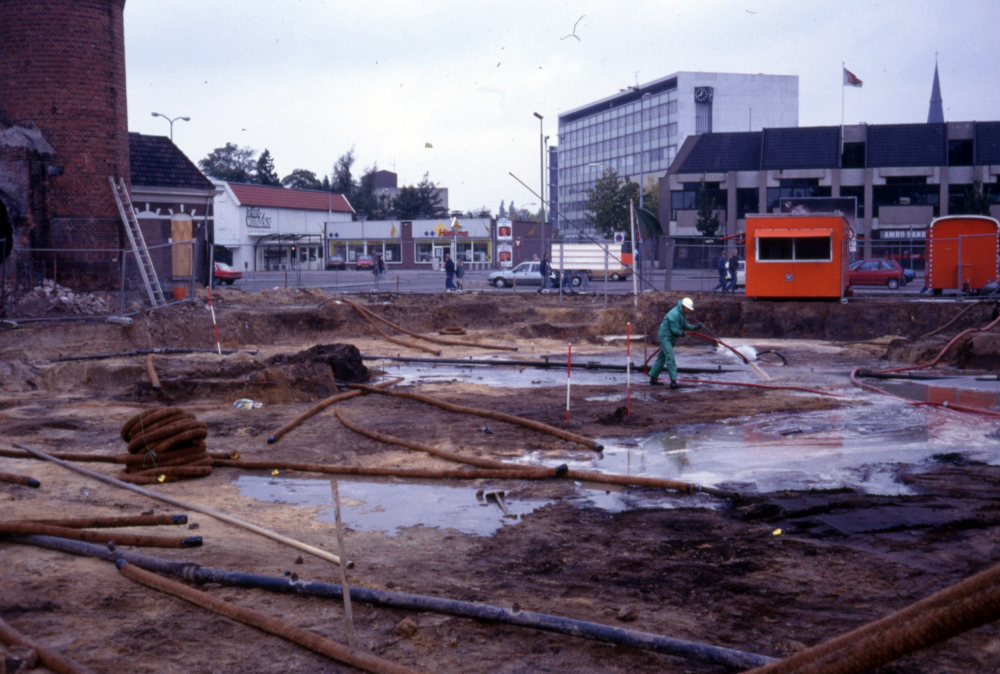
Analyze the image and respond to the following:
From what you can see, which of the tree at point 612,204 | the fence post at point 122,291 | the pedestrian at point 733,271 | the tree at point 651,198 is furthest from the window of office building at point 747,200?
the fence post at point 122,291

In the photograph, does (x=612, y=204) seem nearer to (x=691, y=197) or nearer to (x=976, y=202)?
(x=691, y=197)

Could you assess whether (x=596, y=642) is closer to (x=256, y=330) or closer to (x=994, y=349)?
(x=994, y=349)

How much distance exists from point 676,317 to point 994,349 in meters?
7.33

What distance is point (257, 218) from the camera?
70875mm

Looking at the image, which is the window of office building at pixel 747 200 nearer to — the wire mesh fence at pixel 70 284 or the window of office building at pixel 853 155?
the window of office building at pixel 853 155

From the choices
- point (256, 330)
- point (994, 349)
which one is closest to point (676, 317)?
point (994, 349)

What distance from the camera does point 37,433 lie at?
11.9 meters

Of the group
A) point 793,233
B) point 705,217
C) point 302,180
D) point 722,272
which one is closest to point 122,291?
point 793,233

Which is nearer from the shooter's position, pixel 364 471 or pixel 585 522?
pixel 585 522

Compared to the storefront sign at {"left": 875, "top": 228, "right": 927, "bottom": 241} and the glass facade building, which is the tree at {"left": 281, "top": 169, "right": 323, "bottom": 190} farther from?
the storefront sign at {"left": 875, "top": 228, "right": 927, "bottom": 241}

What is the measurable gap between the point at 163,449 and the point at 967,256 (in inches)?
1075

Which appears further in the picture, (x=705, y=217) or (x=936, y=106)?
(x=936, y=106)

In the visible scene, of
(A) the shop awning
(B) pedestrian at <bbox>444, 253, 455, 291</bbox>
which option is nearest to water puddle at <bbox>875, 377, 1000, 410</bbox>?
(A) the shop awning

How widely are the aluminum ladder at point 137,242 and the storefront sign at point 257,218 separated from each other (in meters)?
46.1
